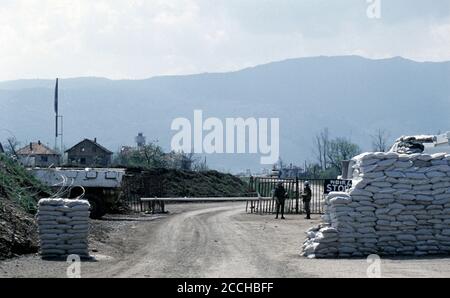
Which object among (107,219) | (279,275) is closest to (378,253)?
(279,275)

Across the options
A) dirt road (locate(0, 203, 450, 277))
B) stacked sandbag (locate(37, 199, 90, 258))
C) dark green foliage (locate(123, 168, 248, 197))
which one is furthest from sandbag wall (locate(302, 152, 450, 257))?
dark green foliage (locate(123, 168, 248, 197))

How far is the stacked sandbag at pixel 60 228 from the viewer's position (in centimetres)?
1709

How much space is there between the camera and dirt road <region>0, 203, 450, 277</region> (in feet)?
47.5

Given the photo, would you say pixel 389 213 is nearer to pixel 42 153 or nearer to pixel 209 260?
pixel 209 260

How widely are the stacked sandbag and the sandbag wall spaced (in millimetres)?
5219

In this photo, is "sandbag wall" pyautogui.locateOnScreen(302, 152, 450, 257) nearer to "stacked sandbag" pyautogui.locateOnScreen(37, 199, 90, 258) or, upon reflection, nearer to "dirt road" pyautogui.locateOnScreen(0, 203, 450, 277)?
"dirt road" pyautogui.locateOnScreen(0, 203, 450, 277)

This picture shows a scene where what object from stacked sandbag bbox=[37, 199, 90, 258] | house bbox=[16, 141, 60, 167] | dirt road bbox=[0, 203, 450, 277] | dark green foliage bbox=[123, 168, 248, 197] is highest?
house bbox=[16, 141, 60, 167]

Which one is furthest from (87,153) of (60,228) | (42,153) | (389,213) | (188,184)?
(389,213)

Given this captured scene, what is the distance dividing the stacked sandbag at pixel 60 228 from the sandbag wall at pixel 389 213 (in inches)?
205

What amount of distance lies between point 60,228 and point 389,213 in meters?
7.36

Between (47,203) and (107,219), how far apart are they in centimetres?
1558

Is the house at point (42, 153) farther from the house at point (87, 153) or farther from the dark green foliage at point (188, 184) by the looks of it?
the house at point (87, 153)

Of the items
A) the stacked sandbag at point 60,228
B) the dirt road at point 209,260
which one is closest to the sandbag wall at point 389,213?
the dirt road at point 209,260

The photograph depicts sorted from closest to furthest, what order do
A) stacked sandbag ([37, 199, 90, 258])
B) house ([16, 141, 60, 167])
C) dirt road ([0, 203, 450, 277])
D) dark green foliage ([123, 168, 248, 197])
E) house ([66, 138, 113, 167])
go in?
dirt road ([0, 203, 450, 277]) → stacked sandbag ([37, 199, 90, 258]) → dark green foliage ([123, 168, 248, 197]) → house ([16, 141, 60, 167]) → house ([66, 138, 113, 167])
